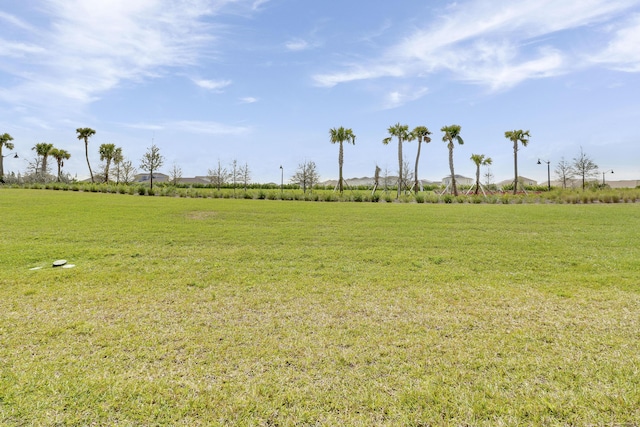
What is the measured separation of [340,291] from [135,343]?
9.90 feet

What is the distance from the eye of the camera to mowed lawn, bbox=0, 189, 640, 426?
8.02 ft

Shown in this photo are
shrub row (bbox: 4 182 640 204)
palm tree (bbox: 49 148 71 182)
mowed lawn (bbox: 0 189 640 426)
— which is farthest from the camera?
palm tree (bbox: 49 148 71 182)

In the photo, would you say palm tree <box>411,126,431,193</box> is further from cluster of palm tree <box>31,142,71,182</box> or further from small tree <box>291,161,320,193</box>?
cluster of palm tree <box>31,142,71,182</box>

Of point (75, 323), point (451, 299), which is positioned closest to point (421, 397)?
point (451, 299)

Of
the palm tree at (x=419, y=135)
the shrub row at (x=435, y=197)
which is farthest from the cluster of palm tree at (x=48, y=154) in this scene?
the palm tree at (x=419, y=135)

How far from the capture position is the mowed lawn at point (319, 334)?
2.45m

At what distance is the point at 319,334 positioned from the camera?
3.70 metres

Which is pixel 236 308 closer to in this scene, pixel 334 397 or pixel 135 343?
pixel 135 343

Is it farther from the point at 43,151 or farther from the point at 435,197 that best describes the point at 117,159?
the point at 435,197

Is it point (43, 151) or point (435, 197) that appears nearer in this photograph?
point (435, 197)

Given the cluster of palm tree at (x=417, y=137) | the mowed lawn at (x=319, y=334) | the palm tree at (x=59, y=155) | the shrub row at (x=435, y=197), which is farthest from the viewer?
the palm tree at (x=59, y=155)

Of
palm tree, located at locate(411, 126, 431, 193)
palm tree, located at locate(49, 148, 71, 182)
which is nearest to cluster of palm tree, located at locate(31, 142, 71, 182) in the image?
palm tree, located at locate(49, 148, 71, 182)

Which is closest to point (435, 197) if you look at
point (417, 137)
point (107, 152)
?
point (417, 137)

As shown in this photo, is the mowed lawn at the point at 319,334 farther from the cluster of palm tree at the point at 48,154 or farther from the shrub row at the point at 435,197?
the cluster of palm tree at the point at 48,154
